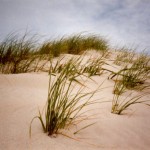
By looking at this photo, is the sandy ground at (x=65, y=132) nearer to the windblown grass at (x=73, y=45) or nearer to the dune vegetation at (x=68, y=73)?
the dune vegetation at (x=68, y=73)

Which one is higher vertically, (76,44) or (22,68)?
(76,44)

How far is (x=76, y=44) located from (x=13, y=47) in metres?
2.25

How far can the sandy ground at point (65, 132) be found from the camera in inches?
42.4

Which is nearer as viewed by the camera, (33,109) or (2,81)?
(33,109)

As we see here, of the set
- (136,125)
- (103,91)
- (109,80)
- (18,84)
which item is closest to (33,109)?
(18,84)

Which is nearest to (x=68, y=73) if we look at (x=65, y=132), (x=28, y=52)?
(x=65, y=132)

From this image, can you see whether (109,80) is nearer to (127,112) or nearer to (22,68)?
(127,112)

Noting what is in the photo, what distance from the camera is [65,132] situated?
121cm

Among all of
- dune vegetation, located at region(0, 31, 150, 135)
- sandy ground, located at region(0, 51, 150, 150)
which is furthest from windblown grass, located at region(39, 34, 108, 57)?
sandy ground, located at region(0, 51, 150, 150)

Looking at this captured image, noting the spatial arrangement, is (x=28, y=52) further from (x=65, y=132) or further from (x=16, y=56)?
(x=65, y=132)

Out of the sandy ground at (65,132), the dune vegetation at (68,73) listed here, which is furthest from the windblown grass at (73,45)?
the sandy ground at (65,132)

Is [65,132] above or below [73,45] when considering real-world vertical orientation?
below

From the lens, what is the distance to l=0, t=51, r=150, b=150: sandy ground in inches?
42.4

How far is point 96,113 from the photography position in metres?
1.57
